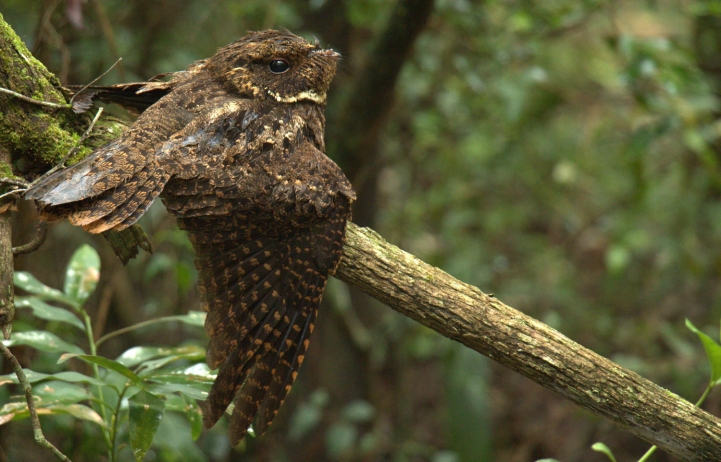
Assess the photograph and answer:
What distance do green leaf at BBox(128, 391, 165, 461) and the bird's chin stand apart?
118cm

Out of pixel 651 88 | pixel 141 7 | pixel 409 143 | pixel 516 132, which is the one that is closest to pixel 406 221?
pixel 409 143

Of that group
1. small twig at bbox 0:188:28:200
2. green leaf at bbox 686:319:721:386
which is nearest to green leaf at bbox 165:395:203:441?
Result: small twig at bbox 0:188:28:200

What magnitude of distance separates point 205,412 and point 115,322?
271 cm

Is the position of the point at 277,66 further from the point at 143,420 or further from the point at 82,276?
the point at 143,420

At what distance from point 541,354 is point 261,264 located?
3.29ft

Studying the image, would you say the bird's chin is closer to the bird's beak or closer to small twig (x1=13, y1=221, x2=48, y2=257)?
the bird's beak

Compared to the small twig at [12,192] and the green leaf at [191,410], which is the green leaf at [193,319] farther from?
the small twig at [12,192]

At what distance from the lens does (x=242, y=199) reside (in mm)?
2221

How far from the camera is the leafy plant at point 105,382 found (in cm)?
200

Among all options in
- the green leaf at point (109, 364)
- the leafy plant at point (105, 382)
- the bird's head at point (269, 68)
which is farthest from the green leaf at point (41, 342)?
the bird's head at point (269, 68)

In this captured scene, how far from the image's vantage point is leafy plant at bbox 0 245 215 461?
2.00 metres

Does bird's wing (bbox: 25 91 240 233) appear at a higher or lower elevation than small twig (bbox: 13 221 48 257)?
higher

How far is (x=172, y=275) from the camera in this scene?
4789 mm

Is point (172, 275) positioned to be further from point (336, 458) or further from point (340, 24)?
point (340, 24)
